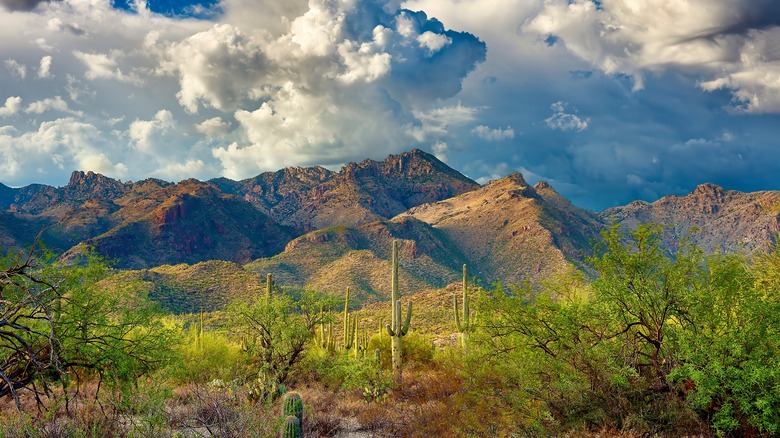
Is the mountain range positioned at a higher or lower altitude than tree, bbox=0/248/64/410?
higher

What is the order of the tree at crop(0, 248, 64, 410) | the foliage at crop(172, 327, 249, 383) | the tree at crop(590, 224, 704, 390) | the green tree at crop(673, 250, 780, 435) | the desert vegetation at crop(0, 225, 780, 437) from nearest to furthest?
the tree at crop(0, 248, 64, 410)
the green tree at crop(673, 250, 780, 435)
the desert vegetation at crop(0, 225, 780, 437)
the tree at crop(590, 224, 704, 390)
the foliage at crop(172, 327, 249, 383)

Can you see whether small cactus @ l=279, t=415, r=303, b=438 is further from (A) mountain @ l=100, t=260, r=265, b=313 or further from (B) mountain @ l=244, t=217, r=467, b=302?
(B) mountain @ l=244, t=217, r=467, b=302

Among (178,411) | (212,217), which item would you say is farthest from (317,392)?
(212,217)

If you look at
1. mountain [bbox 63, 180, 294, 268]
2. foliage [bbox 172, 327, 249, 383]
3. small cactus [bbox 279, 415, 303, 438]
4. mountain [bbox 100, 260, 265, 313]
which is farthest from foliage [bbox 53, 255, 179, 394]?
mountain [bbox 63, 180, 294, 268]

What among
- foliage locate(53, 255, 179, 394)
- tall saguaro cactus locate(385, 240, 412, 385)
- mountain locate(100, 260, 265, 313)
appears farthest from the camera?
mountain locate(100, 260, 265, 313)

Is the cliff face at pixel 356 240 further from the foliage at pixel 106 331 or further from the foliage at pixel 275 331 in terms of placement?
the foliage at pixel 106 331

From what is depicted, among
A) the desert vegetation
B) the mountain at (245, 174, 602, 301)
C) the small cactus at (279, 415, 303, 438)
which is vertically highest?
the mountain at (245, 174, 602, 301)

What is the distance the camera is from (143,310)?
1075 centimetres

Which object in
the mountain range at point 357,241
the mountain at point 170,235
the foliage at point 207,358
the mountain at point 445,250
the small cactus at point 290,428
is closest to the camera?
the small cactus at point 290,428

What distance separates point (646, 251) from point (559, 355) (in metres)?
2.75

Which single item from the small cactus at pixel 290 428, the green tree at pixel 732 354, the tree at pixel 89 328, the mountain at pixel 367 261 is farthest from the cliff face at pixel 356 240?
the green tree at pixel 732 354

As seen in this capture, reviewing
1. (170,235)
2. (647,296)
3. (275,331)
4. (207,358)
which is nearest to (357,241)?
(170,235)

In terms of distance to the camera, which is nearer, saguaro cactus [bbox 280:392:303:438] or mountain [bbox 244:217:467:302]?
saguaro cactus [bbox 280:392:303:438]

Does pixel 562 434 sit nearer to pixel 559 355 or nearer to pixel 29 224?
pixel 559 355
